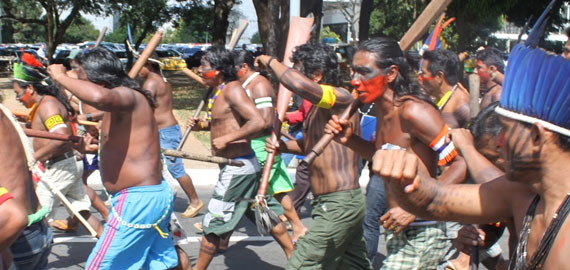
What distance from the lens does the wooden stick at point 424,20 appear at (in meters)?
4.00

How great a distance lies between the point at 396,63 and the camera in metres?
4.24

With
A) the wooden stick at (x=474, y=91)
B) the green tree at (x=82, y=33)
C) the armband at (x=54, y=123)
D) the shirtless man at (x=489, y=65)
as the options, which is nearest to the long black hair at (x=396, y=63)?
the wooden stick at (x=474, y=91)

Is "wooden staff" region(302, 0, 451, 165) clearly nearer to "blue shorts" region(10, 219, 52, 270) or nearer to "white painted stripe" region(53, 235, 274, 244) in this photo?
"blue shorts" region(10, 219, 52, 270)

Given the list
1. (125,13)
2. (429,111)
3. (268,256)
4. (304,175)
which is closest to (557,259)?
(429,111)

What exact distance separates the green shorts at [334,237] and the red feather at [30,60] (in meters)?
2.70

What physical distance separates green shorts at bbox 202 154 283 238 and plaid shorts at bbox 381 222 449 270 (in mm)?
1741

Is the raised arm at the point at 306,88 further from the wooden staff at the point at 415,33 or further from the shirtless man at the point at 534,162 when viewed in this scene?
the shirtless man at the point at 534,162

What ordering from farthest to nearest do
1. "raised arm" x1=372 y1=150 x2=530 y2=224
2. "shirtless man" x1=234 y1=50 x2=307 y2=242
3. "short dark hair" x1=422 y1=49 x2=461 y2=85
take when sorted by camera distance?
"shirtless man" x1=234 y1=50 x2=307 y2=242 < "short dark hair" x1=422 y1=49 x2=461 y2=85 < "raised arm" x1=372 y1=150 x2=530 y2=224

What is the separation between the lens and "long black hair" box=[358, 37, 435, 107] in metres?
4.18

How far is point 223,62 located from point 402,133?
2.82 meters

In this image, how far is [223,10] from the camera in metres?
22.9

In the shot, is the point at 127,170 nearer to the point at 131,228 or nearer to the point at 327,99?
the point at 131,228

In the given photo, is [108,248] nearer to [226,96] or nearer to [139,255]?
[139,255]

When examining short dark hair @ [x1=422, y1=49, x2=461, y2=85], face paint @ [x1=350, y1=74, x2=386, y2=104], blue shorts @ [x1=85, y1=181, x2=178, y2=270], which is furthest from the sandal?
face paint @ [x1=350, y1=74, x2=386, y2=104]
